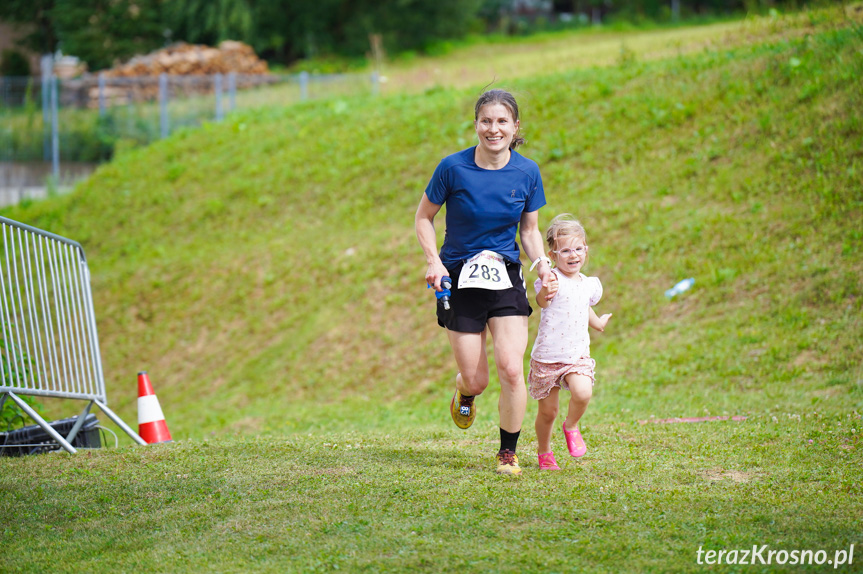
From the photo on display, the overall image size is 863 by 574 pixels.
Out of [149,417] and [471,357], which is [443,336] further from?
[471,357]

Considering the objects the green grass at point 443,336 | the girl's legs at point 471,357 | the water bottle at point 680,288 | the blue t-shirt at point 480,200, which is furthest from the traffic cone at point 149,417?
the water bottle at point 680,288

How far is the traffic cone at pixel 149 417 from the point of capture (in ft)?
25.4

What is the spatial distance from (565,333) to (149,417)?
4326mm

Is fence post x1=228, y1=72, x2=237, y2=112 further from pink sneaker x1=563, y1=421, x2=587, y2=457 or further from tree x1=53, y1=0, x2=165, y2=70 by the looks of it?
pink sneaker x1=563, y1=421, x2=587, y2=457

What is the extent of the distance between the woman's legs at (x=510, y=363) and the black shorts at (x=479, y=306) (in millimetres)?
51

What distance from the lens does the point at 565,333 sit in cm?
533

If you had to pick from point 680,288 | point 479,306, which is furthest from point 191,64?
point 479,306

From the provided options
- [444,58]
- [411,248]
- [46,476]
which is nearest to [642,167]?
[411,248]

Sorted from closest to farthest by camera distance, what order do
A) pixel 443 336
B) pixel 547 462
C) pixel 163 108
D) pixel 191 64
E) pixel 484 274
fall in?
pixel 484 274 < pixel 547 462 < pixel 443 336 < pixel 163 108 < pixel 191 64

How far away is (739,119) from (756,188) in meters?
2.10

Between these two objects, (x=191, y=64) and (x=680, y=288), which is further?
(x=191, y=64)

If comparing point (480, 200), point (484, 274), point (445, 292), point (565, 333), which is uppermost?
point (480, 200)

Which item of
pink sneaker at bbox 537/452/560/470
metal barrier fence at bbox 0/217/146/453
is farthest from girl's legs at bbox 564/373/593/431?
metal barrier fence at bbox 0/217/146/453

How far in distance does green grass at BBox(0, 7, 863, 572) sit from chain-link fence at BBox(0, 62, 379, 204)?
161 centimetres
